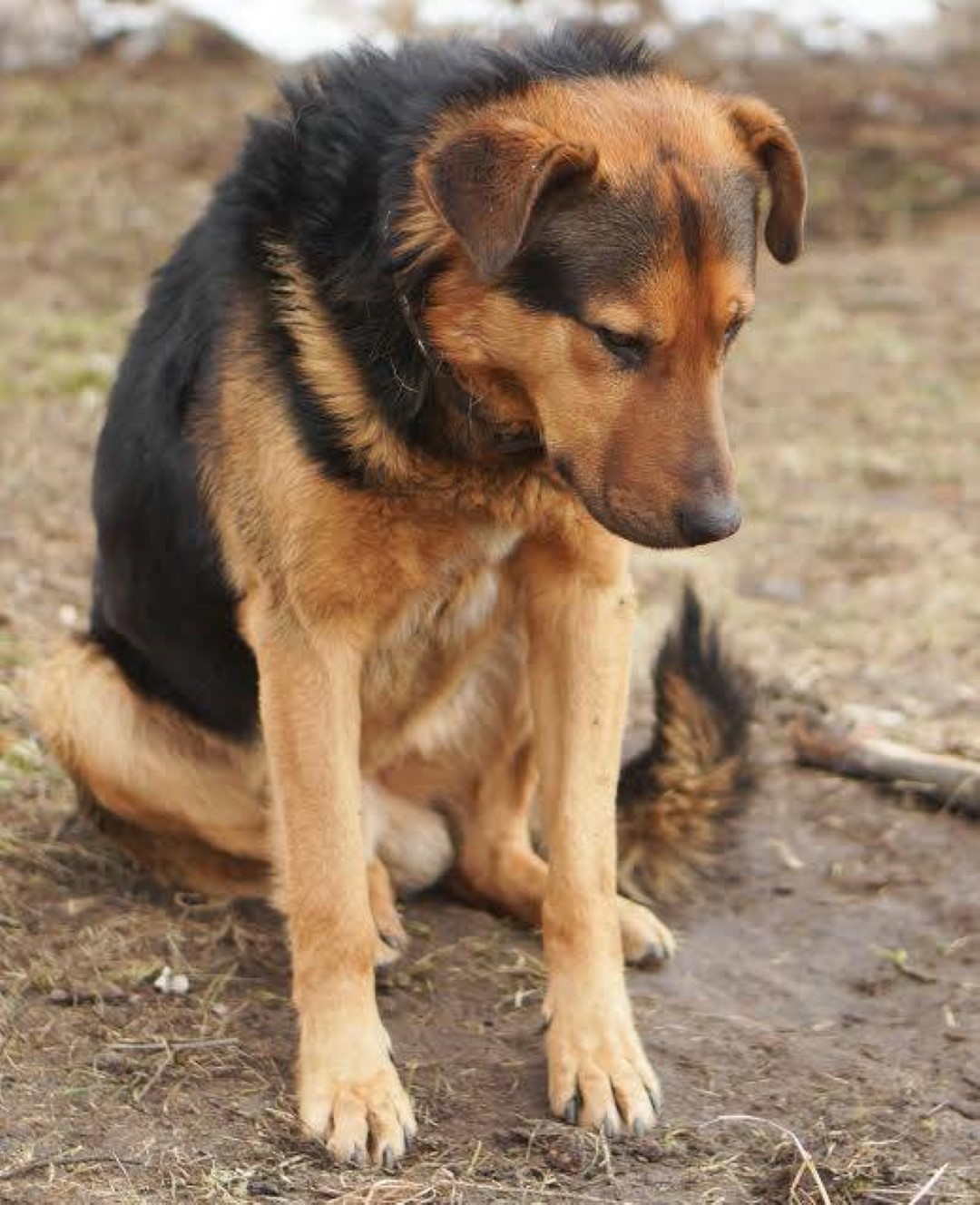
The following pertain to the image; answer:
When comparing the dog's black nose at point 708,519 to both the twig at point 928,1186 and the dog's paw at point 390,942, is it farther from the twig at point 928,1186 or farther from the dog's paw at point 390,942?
the dog's paw at point 390,942

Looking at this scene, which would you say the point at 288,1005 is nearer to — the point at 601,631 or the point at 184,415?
the point at 601,631

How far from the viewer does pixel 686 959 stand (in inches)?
172

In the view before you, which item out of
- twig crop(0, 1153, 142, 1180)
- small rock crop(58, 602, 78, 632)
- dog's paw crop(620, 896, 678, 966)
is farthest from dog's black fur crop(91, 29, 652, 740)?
small rock crop(58, 602, 78, 632)

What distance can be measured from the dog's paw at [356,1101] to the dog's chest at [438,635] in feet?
2.63

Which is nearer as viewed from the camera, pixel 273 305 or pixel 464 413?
pixel 464 413

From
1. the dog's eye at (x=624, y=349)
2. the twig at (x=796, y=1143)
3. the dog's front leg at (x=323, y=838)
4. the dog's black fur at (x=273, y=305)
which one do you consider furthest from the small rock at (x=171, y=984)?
the dog's eye at (x=624, y=349)

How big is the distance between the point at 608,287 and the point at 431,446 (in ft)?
1.74

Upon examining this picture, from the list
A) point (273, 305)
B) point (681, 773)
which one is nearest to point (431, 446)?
point (273, 305)

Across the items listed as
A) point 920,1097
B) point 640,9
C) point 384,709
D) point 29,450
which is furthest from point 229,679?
point 640,9

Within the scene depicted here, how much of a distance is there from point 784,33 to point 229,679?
34.3 ft

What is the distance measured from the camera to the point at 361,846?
360 cm

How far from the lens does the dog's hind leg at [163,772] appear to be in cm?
427

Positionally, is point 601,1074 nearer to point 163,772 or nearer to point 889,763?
point 163,772

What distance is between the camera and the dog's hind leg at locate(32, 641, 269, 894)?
168 inches
